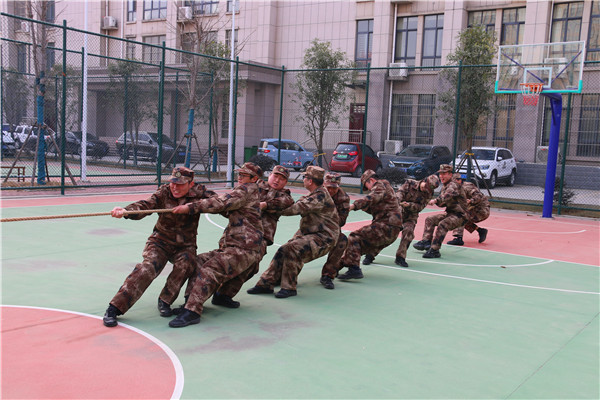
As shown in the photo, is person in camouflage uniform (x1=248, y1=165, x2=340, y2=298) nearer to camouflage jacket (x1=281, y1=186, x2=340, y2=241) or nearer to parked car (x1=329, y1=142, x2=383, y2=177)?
camouflage jacket (x1=281, y1=186, x2=340, y2=241)

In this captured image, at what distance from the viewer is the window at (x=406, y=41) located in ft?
102

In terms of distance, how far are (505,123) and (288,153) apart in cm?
992

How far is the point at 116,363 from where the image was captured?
462 centimetres

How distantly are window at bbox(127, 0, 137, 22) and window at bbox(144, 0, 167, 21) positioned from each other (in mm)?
1124

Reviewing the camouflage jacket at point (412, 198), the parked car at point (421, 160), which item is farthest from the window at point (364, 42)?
the camouflage jacket at point (412, 198)

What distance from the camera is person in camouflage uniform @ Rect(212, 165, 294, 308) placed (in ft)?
21.0

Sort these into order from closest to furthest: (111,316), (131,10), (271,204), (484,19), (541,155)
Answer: (111,316) → (271,204) → (541,155) → (484,19) → (131,10)

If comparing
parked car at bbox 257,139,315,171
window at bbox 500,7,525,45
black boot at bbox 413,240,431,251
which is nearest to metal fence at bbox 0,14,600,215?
parked car at bbox 257,139,315,171

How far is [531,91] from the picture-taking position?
48.7ft

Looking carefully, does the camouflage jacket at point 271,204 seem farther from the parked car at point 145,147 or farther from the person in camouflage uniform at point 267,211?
the parked car at point 145,147

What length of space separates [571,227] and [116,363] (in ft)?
39.4

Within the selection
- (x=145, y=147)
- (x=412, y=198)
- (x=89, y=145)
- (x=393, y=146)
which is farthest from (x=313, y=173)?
(x=393, y=146)

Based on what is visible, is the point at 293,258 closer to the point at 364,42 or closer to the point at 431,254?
the point at 431,254

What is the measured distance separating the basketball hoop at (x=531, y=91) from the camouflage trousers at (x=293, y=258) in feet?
32.4
